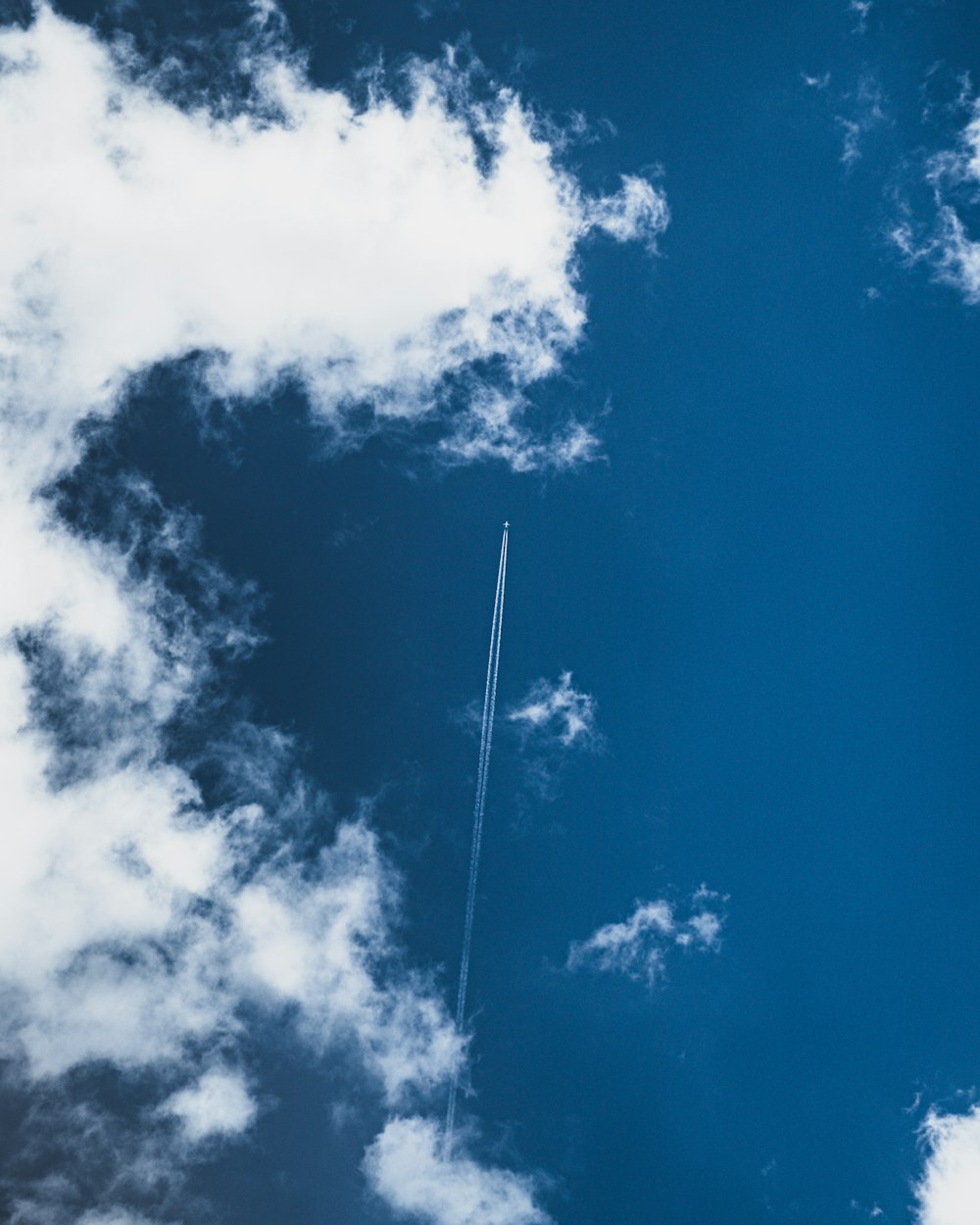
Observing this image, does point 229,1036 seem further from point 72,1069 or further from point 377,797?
point 377,797

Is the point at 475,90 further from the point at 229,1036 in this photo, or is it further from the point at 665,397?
the point at 229,1036

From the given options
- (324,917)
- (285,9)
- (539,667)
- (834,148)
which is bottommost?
(324,917)

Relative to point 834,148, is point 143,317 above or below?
below

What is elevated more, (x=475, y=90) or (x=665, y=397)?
(x=475, y=90)

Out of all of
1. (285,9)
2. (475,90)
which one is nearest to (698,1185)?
(475,90)

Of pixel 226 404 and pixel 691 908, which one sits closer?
pixel 691 908

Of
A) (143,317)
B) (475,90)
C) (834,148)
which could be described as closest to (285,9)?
(475,90)
